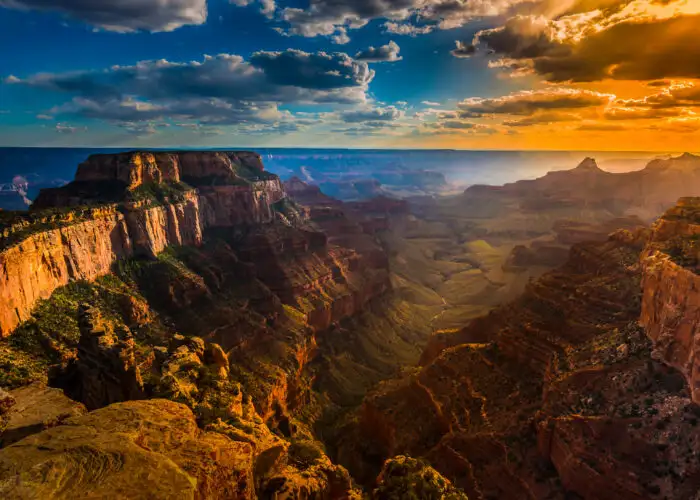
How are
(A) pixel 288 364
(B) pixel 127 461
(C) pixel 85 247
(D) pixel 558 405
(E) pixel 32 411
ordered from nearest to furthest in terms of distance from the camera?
(B) pixel 127 461 → (E) pixel 32 411 → (D) pixel 558 405 → (C) pixel 85 247 → (A) pixel 288 364

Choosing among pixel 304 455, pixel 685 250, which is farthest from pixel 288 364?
pixel 685 250

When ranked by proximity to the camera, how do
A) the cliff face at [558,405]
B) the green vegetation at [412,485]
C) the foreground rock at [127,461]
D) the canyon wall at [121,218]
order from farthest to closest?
1. the canyon wall at [121,218]
2. the cliff face at [558,405]
3. the green vegetation at [412,485]
4. the foreground rock at [127,461]

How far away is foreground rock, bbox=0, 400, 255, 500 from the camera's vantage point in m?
14.4

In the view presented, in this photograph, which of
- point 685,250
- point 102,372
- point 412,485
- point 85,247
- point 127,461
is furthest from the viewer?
point 85,247

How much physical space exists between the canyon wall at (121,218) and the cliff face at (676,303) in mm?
55811

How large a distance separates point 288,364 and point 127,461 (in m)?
48.3

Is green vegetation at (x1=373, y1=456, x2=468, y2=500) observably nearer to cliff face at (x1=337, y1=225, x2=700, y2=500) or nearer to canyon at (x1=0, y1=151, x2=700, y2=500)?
canyon at (x1=0, y1=151, x2=700, y2=500)

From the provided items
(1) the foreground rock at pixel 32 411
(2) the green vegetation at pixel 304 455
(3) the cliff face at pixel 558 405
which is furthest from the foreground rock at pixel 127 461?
(3) the cliff face at pixel 558 405

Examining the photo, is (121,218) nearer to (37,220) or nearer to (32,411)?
(37,220)

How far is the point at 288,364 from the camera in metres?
63.2

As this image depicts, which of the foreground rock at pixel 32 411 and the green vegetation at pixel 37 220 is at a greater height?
the green vegetation at pixel 37 220

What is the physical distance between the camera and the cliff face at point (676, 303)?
31.3 m

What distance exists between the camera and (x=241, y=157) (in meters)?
117

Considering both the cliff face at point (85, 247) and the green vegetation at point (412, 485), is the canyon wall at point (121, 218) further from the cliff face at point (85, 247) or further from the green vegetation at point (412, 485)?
the green vegetation at point (412, 485)
